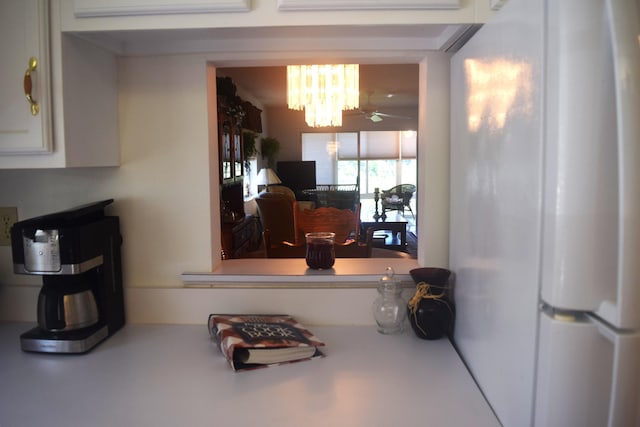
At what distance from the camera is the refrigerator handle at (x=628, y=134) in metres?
0.69

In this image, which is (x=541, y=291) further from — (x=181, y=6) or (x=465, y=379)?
Answer: (x=181, y=6)

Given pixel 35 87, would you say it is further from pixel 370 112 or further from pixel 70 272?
pixel 370 112

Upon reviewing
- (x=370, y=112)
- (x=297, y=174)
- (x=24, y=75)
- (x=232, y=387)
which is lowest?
(x=232, y=387)

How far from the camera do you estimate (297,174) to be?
853cm

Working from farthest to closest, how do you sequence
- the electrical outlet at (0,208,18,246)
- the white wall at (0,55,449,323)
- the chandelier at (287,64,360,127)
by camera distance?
the chandelier at (287,64,360,127) → the electrical outlet at (0,208,18,246) → the white wall at (0,55,449,323)

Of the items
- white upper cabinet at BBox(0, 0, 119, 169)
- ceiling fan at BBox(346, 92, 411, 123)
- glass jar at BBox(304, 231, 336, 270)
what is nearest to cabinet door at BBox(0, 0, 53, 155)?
white upper cabinet at BBox(0, 0, 119, 169)

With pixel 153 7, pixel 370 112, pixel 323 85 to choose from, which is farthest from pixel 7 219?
pixel 370 112

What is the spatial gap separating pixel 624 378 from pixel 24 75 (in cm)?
138

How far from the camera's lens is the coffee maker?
1.31 meters

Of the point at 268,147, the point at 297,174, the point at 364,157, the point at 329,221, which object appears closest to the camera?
the point at 329,221

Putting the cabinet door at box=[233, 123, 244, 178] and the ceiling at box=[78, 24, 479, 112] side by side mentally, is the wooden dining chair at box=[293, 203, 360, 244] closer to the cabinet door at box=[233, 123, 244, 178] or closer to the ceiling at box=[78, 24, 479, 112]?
the ceiling at box=[78, 24, 479, 112]

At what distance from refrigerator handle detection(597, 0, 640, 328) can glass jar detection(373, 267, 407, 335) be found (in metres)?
0.79

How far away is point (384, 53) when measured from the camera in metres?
1.49

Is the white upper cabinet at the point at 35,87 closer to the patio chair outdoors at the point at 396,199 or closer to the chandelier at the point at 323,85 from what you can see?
the chandelier at the point at 323,85
